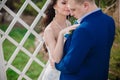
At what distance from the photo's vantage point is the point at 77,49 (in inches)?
92.2

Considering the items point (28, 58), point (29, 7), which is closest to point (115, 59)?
point (28, 58)

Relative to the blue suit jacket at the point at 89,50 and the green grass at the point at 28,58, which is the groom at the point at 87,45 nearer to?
the blue suit jacket at the point at 89,50

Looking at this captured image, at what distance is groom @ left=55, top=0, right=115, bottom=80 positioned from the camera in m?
2.34

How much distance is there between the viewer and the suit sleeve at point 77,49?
2316mm

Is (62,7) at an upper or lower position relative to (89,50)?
upper

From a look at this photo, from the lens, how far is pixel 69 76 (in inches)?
99.7

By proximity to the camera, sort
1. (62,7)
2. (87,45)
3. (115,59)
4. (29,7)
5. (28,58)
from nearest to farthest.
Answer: (87,45) < (62,7) < (115,59) < (28,58) < (29,7)

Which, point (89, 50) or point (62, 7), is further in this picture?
point (62, 7)

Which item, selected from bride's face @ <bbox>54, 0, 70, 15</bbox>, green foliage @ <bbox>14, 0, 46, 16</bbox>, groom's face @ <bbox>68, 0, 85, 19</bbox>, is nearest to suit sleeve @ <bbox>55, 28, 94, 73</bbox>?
groom's face @ <bbox>68, 0, 85, 19</bbox>

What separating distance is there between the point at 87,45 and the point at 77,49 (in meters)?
0.07

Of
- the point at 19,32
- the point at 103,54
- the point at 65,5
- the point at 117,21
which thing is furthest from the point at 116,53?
the point at 19,32

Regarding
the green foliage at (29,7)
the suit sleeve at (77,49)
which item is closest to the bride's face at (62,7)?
the suit sleeve at (77,49)

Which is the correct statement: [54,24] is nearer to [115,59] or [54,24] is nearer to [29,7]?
[115,59]

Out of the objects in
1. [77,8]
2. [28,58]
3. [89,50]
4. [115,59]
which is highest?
[77,8]
